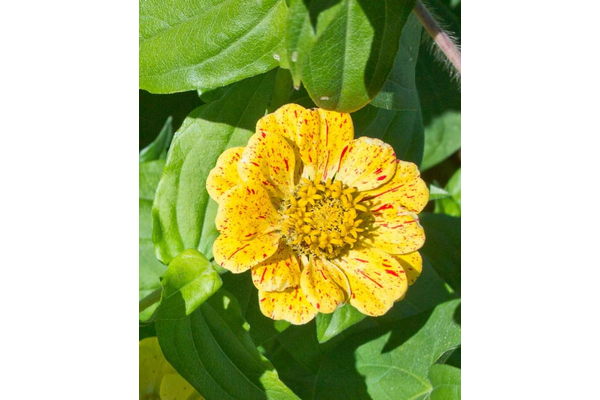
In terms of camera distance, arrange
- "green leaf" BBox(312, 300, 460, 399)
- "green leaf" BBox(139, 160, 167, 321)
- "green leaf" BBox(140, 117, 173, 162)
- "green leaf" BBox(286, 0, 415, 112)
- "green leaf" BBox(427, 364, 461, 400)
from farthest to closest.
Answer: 1. "green leaf" BBox(140, 117, 173, 162)
2. "green leaf" BBox(139, 160, 167, 321)
3. "green leaf" BBox(312, 300, 460, 399)
4. "green leaf" BBox(427, 364, 461, 400)
5. "green leaf" BBox(286, 0, 415, 112)

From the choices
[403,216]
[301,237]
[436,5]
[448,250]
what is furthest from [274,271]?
[436,5]

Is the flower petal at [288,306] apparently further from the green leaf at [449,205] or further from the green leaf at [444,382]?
the green leaf at [449,205]

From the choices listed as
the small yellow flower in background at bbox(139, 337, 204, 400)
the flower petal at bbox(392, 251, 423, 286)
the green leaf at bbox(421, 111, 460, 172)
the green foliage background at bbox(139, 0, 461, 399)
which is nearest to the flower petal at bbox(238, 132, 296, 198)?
the green foliage background at bbox(139, 0, 461, 399)

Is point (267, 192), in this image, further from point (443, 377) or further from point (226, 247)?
point (443, 377)

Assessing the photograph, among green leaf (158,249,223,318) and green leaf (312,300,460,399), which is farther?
green leaf (312,300,460,399)

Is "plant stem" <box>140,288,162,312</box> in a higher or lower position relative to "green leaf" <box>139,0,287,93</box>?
lower

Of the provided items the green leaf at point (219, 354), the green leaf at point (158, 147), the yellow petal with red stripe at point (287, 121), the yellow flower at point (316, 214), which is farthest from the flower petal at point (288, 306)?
the green leaf at point (158, 147)

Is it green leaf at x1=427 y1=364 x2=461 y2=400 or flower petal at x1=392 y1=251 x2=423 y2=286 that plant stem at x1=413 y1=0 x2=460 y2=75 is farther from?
green leaf at x1=427 y1=364 x2=461 y2=400

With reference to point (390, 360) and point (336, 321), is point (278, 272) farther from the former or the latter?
point (390, 360)
